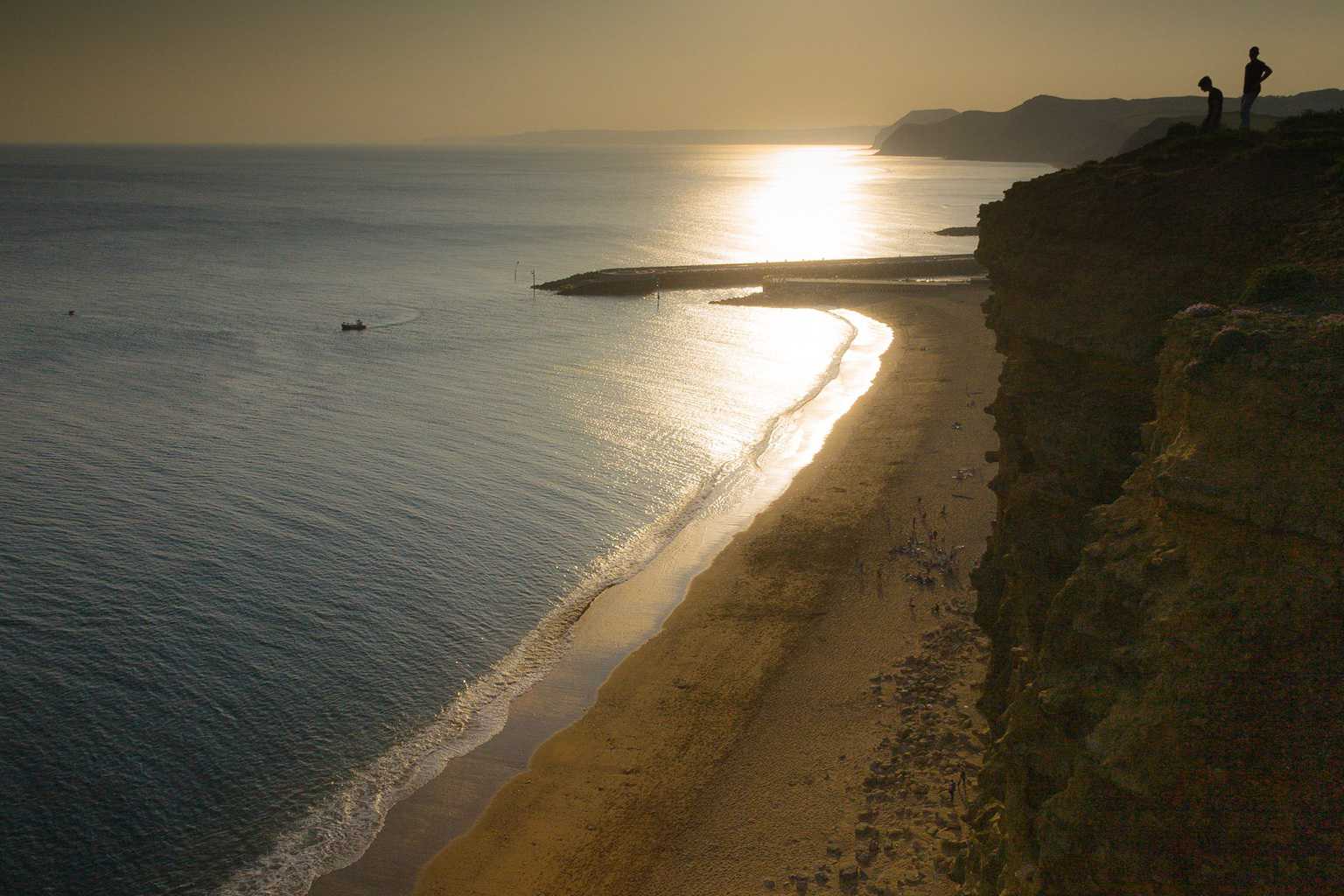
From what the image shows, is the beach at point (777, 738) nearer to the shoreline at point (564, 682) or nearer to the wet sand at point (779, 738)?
the wet sand at point (779, 738)

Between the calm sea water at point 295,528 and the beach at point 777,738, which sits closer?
the beach at point 777,738

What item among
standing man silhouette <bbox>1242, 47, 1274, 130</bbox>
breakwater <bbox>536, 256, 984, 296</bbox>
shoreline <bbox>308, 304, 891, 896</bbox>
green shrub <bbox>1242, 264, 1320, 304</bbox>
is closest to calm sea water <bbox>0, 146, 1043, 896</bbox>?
shoreline <bbox>308, 304, 891, 896</bbox>

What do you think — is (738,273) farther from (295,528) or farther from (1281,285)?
(1281,285)

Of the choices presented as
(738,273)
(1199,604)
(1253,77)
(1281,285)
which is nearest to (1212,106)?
(1253,77)

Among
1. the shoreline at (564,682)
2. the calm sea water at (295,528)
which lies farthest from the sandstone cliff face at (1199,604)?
the calm sea water at (295,528)

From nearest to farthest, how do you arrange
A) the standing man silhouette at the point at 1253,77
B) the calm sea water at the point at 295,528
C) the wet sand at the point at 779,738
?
the wet sand at the point at 779,738
the calm sea water at the point at 295,528
the standing man silhouette at the point at 1253,77
